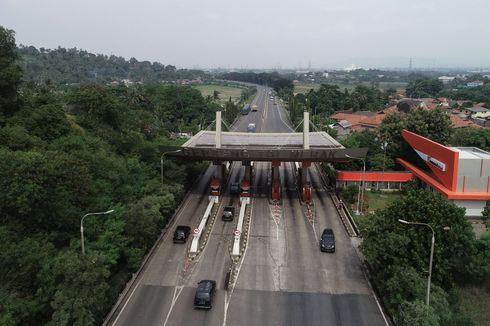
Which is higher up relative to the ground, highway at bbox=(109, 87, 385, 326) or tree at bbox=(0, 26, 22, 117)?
tree at bbox=(0, 26, 22, 117)

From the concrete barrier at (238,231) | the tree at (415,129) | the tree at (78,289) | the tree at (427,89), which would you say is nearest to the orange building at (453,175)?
the tree at (415,129)

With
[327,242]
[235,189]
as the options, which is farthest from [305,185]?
[327,242]

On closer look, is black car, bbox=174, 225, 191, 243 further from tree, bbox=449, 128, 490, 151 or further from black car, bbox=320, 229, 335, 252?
tree, bbox=449, 128, 490, 151

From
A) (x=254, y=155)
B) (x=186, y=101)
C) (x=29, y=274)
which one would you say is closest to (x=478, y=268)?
(x=254, y=155)

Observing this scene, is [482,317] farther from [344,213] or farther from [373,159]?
[373,159]

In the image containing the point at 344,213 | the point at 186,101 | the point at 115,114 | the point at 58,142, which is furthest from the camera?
the point at 186,101

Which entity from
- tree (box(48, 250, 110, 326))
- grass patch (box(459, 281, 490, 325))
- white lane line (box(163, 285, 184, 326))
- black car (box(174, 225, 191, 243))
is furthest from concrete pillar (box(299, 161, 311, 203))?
tree (box(48, 250, 110, 326))

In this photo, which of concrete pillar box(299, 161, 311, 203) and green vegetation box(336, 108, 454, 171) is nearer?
concrete pillar box(299, 161, 311, 203)

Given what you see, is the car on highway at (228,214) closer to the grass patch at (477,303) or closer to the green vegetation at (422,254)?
the green vegetation at (422,254)
